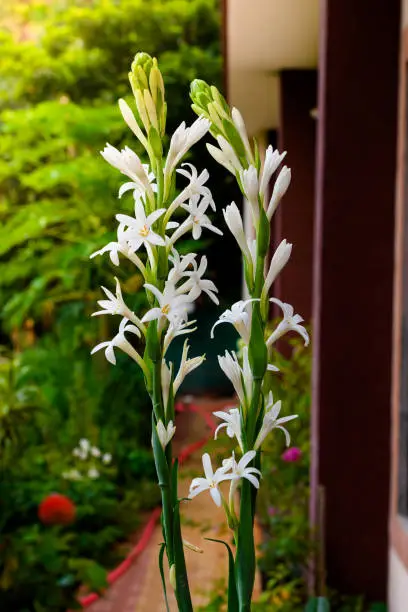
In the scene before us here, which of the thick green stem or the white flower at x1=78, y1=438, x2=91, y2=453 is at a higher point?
the thick green stem

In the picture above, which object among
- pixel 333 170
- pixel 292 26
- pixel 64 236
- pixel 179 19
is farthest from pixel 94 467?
pixel 179 19

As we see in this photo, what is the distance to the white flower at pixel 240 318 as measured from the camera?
0.48 m

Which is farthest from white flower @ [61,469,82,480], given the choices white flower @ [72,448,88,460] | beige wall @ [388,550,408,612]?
beige wall @ [388,550,408,612]

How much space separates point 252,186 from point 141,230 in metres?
0.06

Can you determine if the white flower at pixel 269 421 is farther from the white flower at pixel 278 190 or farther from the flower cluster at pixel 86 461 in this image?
the flower cluster at pixel 86 461

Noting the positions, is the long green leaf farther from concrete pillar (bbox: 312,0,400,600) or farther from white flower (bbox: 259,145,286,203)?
concrete pillar (bbox: 312,0,400,600)

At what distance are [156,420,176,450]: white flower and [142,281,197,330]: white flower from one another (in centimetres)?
6

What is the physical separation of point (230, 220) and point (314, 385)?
4.65 feet

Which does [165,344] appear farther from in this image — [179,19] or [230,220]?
[179,19]

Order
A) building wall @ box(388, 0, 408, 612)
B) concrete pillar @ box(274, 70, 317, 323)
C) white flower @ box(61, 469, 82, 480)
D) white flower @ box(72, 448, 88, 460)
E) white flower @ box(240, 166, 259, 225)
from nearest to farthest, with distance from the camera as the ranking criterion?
white flower @ box(240, 166, 259, 225), building wall @ box(388, 0, 408, 612), concrete pillar @ box(274, 70, 317, 323), white flower @ box(61, 469, 82, 480), white flower @ box(72, 448, 88, 460)

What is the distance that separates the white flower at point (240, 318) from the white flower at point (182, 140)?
0.28 ft

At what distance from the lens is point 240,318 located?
1.60 feet

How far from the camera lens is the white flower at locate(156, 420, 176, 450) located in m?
0.49

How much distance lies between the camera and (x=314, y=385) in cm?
189
